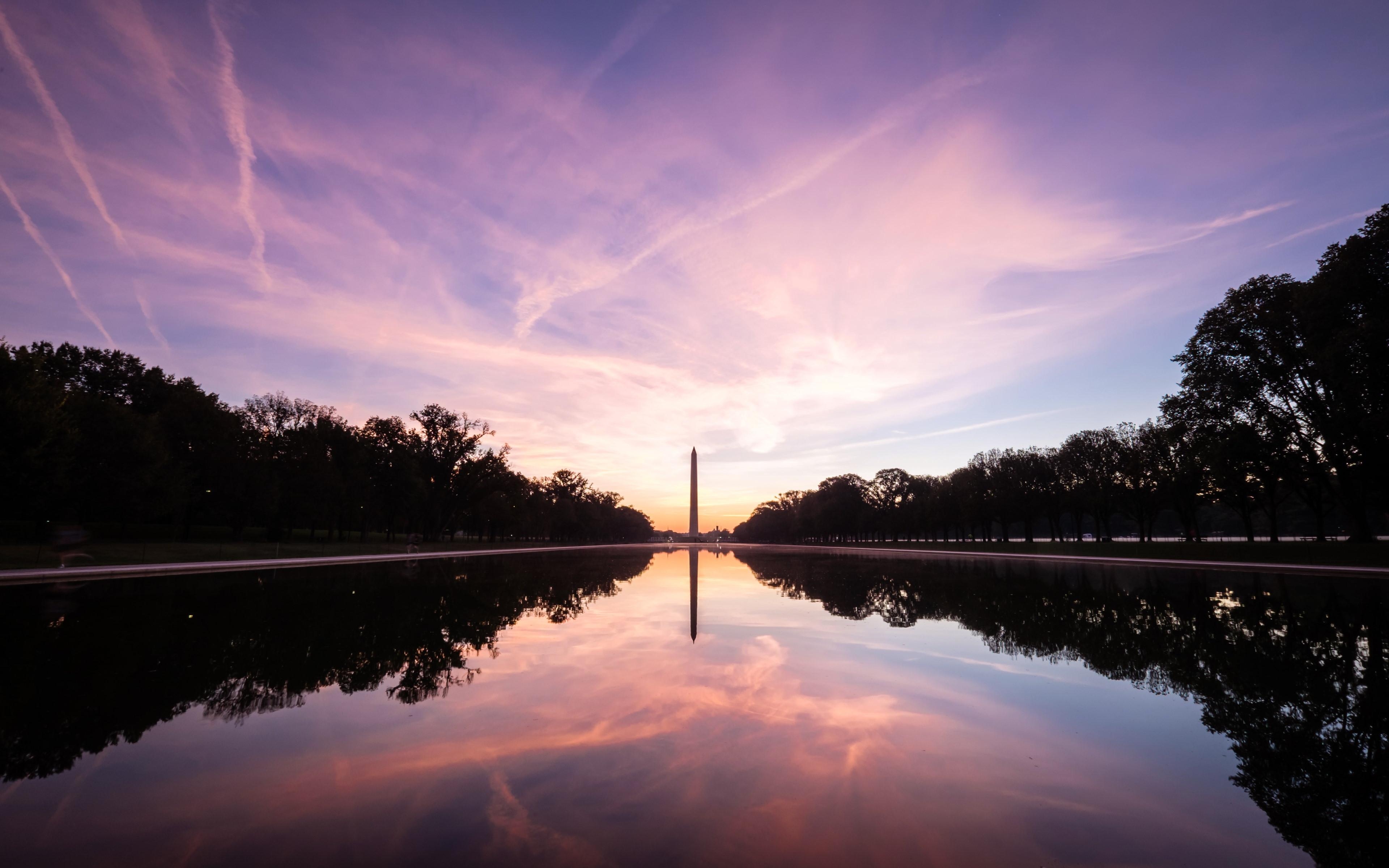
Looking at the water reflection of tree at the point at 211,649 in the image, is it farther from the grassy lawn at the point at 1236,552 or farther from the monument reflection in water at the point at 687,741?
the grassy lawn at the point at 1236,552

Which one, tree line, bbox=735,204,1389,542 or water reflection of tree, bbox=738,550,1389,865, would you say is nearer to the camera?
water reflection of tree, bbox=738,550,1389,865

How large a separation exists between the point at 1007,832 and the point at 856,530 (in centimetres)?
12411

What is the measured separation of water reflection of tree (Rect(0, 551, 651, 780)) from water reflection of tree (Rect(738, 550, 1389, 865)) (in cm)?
962

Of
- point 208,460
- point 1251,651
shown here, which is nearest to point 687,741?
point 1251,651

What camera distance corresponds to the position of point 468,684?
9.77 meters

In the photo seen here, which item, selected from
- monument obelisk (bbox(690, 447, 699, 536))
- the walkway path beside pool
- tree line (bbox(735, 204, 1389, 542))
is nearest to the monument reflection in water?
the walkway path beside pool

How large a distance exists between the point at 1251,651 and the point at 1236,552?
3918cm

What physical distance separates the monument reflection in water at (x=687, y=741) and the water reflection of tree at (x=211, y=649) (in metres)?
0.08

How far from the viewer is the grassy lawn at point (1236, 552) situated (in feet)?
107

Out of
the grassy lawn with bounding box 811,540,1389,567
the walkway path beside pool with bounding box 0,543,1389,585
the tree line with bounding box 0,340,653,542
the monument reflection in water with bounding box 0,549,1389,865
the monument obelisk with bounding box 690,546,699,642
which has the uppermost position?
the tree line with bounding box 0,340,653,542

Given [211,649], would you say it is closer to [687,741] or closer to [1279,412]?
[687,741]

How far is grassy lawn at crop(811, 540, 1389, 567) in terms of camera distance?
107ft

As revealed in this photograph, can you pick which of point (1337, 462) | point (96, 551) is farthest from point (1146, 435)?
point (96, 551)

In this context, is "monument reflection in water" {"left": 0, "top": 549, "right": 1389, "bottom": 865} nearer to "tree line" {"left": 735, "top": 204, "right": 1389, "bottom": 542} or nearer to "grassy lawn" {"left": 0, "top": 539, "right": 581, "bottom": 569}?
"grassy lawn" {"left": 0, "top": 539, "right": 581, "bottom": 569}
